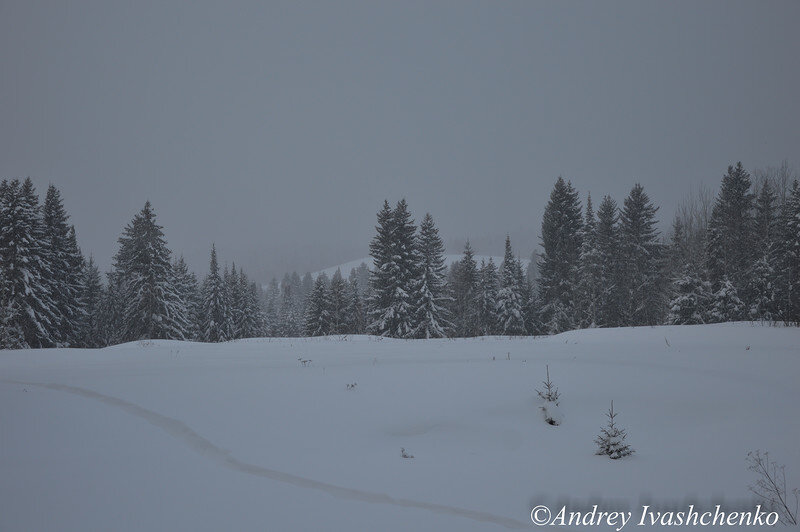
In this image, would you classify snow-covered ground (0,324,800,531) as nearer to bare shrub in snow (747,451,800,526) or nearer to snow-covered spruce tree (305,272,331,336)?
bare shrub in snow (747,451,800,526)

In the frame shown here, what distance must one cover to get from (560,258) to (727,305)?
14.1 metres

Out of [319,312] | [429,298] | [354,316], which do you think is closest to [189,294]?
[319,312]

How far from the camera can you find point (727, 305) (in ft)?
84.8

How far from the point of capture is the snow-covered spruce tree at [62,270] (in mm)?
28109

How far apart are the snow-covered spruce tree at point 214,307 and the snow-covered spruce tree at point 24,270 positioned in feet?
49.0

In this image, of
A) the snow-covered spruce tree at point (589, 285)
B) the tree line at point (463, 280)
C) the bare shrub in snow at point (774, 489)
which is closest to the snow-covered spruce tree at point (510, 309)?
the tree line at point (463, 280)

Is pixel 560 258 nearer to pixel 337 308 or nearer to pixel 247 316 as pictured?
pixel 337 308

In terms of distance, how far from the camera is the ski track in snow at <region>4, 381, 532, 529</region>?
328 cm

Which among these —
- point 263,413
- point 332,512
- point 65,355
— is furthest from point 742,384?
point 65,355

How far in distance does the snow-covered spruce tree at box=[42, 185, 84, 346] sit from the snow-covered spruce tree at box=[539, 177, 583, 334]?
128 ft

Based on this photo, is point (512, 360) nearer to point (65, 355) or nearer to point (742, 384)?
point (742, 384)

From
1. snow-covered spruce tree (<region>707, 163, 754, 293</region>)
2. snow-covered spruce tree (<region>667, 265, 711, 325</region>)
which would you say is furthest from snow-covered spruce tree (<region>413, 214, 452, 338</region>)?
snow-covered spruce tree (<region>707, 163, 754, 293</region>)

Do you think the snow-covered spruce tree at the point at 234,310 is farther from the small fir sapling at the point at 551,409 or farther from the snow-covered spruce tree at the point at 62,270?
the small fir sapling at the point at 551,409

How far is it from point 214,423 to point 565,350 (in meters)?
7.25
